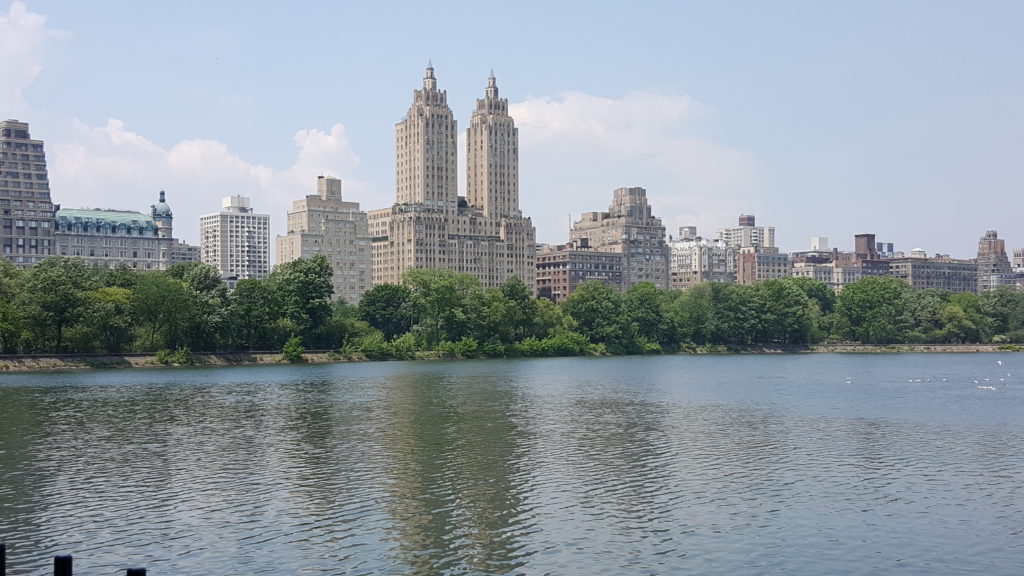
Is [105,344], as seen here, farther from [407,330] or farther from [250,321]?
[407,330]

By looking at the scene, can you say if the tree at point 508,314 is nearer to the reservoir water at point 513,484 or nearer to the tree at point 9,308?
the tree at point 9,308

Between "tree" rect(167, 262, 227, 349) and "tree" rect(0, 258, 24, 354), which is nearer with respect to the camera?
"tree" rect(0, 258, 24, 354)

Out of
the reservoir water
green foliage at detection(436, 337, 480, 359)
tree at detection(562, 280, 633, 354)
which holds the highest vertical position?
tree at detection(562, 280, 633, 354)

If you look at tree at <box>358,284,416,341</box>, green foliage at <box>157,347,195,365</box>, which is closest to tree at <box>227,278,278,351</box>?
green foliage at <box>157,347,195,365</box>

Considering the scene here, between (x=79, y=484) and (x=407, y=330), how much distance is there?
15251 cm

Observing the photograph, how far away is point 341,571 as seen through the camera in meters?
31.0

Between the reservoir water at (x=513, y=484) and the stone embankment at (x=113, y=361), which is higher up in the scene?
the stone embankment at (x=113, y=361)

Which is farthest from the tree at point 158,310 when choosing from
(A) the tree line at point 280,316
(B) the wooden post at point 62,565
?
(B) the wooden post at point 62,565

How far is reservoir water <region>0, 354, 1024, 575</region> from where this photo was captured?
3303 centimetres

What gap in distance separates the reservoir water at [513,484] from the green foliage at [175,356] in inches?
2020

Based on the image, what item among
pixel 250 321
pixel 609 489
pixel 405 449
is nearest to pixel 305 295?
pixel 250 321

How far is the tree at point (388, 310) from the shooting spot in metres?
193

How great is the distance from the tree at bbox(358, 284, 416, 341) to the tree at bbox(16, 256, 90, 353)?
6588cm

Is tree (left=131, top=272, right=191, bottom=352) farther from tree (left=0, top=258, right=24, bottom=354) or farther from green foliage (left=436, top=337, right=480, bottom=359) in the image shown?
green foliage (left=436, top=337, right=480, bottom=359)
